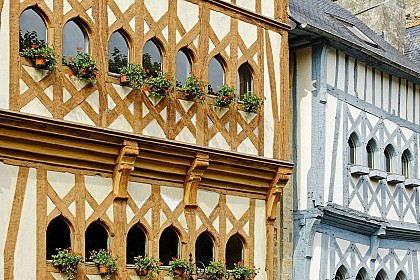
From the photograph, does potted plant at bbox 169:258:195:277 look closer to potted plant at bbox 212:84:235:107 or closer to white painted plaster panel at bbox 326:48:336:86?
potted plant at bbox 212:84:235:107

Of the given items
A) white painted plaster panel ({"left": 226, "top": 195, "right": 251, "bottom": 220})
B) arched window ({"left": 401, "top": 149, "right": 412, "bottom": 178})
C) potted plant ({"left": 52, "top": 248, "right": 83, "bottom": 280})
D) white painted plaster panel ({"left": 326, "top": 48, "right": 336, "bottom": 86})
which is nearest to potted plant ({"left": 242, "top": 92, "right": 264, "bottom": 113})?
white painted plaster panel ({"left": 226, "top": 195, "right": 251, "bottom": 220})

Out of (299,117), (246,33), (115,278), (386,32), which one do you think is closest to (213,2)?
(246,33)

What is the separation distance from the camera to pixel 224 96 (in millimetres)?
15203

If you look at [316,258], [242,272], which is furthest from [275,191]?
[316,258]

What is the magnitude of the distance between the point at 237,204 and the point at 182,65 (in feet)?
7.38

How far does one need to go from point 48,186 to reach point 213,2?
13.2 feet

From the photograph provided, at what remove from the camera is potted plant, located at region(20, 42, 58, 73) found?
1291cm

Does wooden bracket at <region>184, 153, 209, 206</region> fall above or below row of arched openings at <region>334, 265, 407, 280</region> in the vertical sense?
above

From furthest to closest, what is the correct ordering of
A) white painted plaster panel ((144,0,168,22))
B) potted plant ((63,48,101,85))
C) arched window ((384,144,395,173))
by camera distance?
1. arched window ((384,144,395,173))
2. white painted plaster panel ((144,0,168,22))
3. potted plant ((63,48,101,85))

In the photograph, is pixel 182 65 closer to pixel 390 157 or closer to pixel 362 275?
pixel 362 275

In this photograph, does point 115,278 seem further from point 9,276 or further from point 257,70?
point 257,70

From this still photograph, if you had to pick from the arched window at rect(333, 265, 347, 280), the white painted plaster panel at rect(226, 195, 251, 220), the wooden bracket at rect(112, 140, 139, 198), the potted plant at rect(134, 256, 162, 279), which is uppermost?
the wooden bracket at rect(112, 140, 139, 198)

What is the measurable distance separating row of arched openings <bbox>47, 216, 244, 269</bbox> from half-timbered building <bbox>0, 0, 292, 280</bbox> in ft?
0.07

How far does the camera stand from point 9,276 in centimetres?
1252
